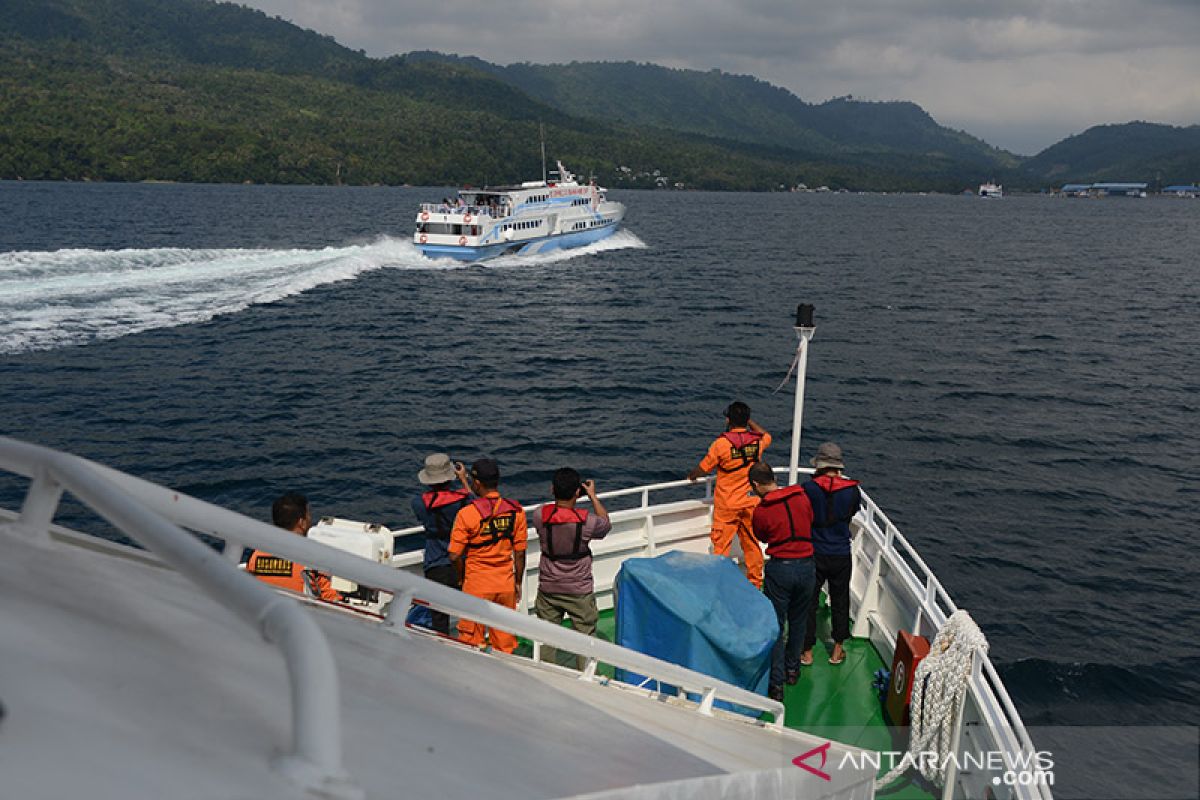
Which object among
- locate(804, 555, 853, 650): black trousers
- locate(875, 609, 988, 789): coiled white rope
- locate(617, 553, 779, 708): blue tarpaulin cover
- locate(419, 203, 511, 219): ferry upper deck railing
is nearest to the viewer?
locate(875, 609, 988, 789): coiled white rope

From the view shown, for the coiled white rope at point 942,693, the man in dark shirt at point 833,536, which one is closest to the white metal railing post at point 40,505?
the coiled white rope at point 942,693

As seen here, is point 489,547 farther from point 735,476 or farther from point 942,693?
point 942,693

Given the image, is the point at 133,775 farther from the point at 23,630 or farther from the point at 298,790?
the point at 23,630

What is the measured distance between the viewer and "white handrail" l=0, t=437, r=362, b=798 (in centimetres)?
171

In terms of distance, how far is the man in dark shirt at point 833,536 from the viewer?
24.8 feet

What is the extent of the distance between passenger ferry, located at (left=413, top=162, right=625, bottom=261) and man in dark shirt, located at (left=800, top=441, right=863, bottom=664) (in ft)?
156

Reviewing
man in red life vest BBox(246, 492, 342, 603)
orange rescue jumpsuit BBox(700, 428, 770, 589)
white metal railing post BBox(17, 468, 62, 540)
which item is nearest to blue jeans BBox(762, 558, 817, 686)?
orange rescue jumpsuit BBox(700, 428, 770, 589)

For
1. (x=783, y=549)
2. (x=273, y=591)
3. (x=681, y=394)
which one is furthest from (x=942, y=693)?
(x=681, y=394)

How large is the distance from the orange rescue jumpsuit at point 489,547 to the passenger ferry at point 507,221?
4811 cm

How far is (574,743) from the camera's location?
3.19 meters

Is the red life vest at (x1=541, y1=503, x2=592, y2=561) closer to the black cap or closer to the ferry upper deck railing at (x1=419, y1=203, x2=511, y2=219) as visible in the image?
the black cap

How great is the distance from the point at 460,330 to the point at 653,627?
105 ft

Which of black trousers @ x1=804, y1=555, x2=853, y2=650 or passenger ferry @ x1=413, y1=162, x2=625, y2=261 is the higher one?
passenger ferry @ x1=413, y1=162, x2=625, y2=261

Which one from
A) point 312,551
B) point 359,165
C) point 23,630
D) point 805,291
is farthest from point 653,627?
point 359,165
